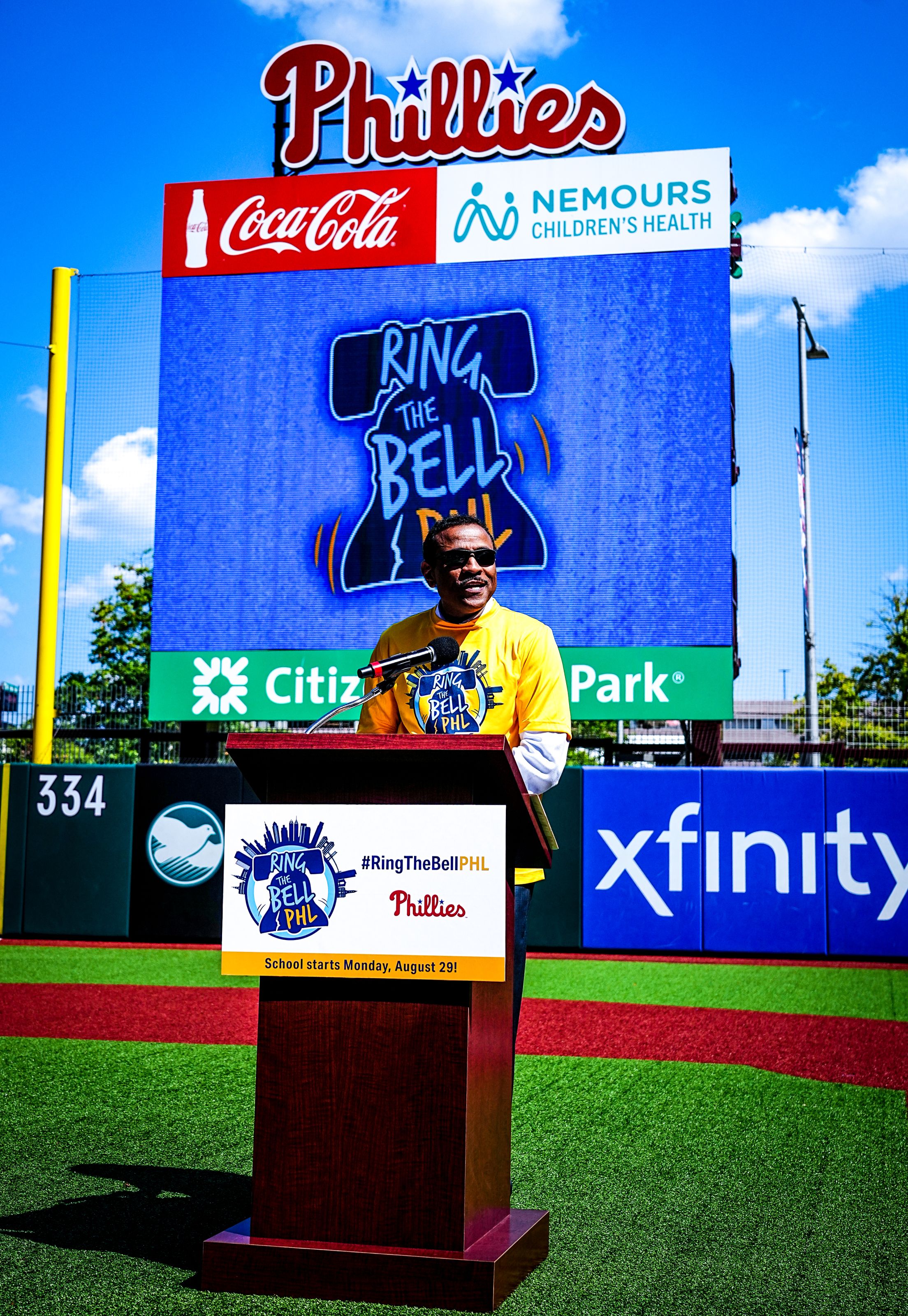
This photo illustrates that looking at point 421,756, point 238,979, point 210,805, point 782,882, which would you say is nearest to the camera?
point 421,756

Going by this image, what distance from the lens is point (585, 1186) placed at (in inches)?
140

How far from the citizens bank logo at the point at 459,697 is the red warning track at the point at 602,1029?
114 inches

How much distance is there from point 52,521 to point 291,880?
9.76 metres

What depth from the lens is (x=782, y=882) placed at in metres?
9.11

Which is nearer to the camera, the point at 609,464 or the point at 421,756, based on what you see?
the point at 421,756

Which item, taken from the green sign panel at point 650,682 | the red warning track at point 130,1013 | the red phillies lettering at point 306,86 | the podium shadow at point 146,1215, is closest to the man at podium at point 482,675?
the podium shadow at point 146,1215

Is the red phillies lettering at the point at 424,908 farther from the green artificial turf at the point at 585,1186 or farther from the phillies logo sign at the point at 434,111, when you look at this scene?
the phillies logo sign at the point at 434,111

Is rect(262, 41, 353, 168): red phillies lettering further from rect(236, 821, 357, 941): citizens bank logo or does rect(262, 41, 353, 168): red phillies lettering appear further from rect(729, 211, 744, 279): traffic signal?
rect(236, 821, 357, 941): citizens bank logo

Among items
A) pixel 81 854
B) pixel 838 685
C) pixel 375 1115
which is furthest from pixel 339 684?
pixel 838 685

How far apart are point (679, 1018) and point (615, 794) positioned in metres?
2.82

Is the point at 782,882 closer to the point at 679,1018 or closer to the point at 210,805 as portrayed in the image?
the point at 679,1018

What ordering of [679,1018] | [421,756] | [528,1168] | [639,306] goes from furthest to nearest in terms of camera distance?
[639,306] → [679,1018] → [528,1168] → [421,756]

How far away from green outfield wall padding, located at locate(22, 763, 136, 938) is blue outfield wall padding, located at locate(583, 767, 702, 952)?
363 centimetres

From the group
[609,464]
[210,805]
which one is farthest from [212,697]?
[609,464]
